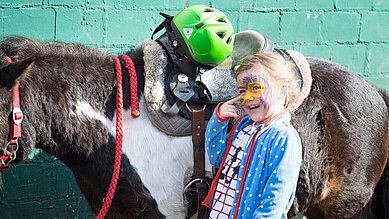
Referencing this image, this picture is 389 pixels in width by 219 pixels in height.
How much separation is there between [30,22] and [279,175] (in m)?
1.91

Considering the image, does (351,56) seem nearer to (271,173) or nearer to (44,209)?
(44,209)

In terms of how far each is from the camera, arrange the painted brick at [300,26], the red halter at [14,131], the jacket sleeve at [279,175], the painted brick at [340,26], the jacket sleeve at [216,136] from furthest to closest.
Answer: the painted brick at [340,26] < the painted brick at [300,26] < the jacket sleeve at [216,136] < the red halter at [14,131] < the jacket sleeve at [279,175]

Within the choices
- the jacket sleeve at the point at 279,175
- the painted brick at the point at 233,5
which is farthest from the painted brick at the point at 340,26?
the jacket sleeve at the point at 279,175

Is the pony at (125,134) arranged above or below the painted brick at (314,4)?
below

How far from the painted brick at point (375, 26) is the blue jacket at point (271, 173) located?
8.36 feet

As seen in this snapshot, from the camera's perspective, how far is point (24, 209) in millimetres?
3705

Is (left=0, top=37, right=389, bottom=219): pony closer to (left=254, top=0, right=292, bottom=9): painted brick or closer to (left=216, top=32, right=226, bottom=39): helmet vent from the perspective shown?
(left=216, top=32, right=226, bottom=39): helmet vent

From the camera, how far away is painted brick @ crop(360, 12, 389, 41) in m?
4.68

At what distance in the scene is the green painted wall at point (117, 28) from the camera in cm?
360

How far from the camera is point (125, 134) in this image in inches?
108

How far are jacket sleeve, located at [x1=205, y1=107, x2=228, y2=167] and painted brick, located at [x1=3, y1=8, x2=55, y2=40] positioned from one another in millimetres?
1380

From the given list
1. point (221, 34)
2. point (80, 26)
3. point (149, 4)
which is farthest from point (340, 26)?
point (221, 34)

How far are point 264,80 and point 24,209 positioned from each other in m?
1.97

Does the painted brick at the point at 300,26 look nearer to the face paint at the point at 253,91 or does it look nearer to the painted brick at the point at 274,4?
the painted brick at the point at 274,4
